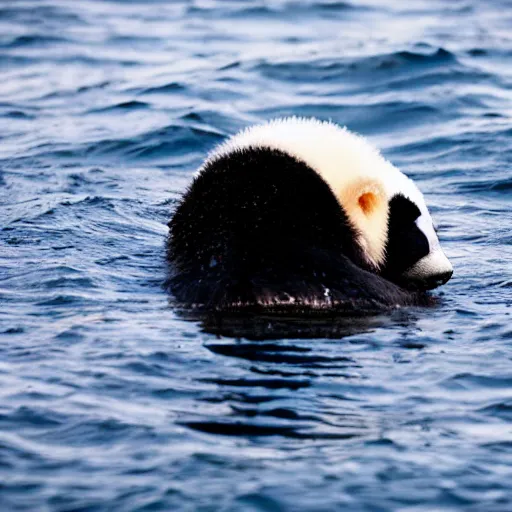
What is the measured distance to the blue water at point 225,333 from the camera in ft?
13.8

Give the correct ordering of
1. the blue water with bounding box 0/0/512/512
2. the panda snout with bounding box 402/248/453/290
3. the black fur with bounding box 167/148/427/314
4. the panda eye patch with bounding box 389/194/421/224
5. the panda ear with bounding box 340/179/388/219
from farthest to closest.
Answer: the panda snout with bounding box 402/248/453/290 → the panda eye patch with bounding box 389/194/421/224 → the panda ear with bounding box 340/179/388/219 → the black fur with bounding box 167/148/427/314 → the blue water with bounding box 0/0/512/512

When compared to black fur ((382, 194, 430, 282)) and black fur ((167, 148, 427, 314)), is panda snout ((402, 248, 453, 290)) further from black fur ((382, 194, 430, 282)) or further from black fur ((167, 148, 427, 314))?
black fur ((167, 148, 427, 314))

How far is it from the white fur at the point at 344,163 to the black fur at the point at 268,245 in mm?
74

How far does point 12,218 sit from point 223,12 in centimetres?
965

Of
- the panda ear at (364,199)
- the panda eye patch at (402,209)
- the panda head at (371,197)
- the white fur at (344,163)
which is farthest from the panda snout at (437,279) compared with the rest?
the panda ear at (364,199)

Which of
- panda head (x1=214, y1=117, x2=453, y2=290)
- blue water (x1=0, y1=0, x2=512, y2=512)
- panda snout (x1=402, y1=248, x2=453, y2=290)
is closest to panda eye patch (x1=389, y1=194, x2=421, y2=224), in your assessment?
panda head (x1=214, y1=117, x2=453, y2=290)

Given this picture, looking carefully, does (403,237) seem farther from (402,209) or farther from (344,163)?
(344,163)

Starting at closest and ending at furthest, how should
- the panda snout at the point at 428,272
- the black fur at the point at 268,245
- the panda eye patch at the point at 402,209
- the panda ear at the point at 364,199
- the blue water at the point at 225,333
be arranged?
1. the blue water at the point at 225,333
2. the black fur at the point at 268,245
3. the panda ear at the point at 364,199
4. the panda eye patch at the point at 402,209
5. the panda snout at the point at 428,272

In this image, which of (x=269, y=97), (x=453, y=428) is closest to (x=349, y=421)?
(x=453, y=428)

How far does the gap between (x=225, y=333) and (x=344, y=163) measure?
1.33 meters

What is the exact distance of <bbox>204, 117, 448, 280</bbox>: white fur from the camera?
641 cm

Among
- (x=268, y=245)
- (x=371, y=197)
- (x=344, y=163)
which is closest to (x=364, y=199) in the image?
(x=371, y=197)

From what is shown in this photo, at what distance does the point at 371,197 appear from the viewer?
646cm

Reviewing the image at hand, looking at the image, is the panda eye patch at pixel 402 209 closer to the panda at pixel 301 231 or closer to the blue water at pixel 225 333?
the panda at pixel 301 231
